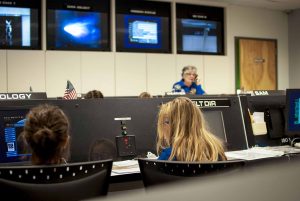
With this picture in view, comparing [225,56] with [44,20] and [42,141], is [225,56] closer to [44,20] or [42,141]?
[44,20]

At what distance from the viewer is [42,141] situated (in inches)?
56.7

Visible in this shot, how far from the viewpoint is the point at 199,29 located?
7059 millimetres

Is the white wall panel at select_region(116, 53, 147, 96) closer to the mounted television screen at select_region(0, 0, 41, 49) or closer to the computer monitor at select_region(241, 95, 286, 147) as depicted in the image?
the mounted television screen at select_region(0, 0, 41, 49)

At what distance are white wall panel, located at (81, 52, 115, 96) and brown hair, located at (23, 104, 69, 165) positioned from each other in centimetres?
455

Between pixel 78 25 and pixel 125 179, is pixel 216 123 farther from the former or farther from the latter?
pixel 78 25

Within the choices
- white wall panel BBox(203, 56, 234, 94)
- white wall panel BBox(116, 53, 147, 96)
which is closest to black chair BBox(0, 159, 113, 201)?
white wall panel BBox(116, 53, 147, 96)

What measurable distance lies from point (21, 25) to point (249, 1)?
4.04m

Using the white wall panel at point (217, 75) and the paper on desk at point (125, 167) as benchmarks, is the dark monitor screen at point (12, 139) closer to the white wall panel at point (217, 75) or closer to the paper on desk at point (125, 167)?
the paper on desk at point (125, 167)

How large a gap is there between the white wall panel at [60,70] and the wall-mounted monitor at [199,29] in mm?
1857

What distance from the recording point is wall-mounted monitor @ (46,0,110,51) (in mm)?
5910

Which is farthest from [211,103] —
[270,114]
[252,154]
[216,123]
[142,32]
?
[142,32]

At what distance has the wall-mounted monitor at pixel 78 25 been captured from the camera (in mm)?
5910

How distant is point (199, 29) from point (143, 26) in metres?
1.12

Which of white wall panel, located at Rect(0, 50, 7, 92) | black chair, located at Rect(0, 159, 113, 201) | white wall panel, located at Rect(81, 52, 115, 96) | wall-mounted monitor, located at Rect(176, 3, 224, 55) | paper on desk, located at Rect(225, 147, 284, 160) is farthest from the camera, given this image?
wall-mounted monitor, located at Rect(176, 3, 224, 55)
